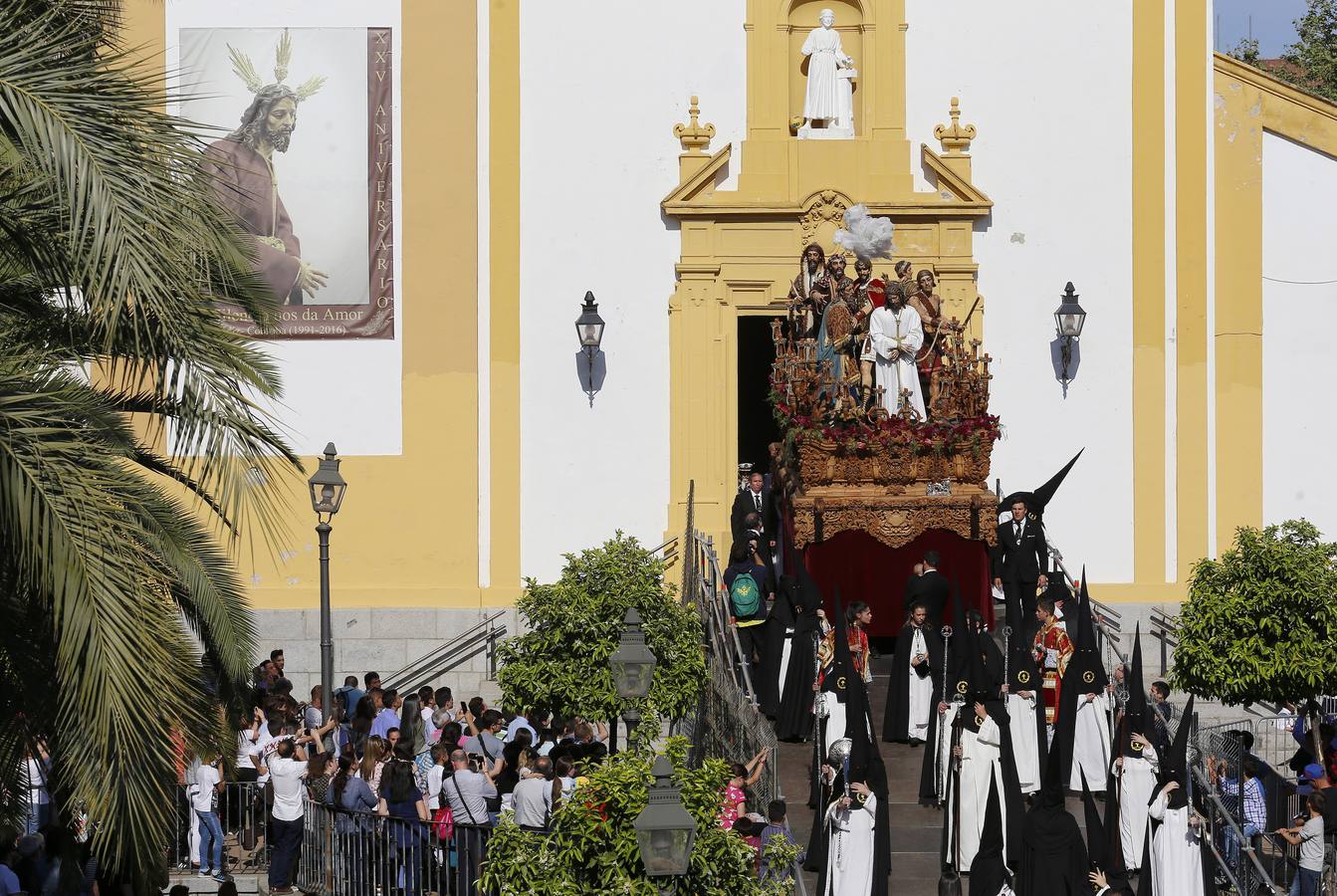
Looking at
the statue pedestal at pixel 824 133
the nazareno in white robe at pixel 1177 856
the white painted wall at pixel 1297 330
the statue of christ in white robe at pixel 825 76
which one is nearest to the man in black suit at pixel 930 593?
the nazareno in white robe at pixel 1177 856

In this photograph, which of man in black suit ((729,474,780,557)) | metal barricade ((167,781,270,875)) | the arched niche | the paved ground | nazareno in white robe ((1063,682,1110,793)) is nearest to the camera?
the paved ground

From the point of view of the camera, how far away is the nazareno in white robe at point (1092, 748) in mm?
17281

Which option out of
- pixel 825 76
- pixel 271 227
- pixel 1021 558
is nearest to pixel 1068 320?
pixel 825 76

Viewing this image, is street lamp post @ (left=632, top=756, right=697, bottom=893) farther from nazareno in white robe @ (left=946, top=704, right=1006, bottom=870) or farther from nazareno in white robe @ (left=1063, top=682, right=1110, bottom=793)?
nazareno in white robe @ (left=1063, top=682, right=1110, bottom=793)

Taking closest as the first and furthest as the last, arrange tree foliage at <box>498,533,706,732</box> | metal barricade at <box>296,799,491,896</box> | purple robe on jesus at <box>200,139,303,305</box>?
metal barricade at <box>296,799,491,896</box> < tree foliage at <box>498,533,706,732</box> < purple robe on jesus at <box>200,139,303,305</box>

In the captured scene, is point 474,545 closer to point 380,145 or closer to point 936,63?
point 380,145

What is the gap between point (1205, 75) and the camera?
77.5 feet

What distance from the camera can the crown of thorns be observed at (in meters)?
23.4

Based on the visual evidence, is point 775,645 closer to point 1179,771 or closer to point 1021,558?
point 1021,558

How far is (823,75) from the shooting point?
23.6 meters

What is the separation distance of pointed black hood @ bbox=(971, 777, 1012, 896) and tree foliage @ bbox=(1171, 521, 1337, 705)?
515 centimetres

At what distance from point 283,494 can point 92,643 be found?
1428cm

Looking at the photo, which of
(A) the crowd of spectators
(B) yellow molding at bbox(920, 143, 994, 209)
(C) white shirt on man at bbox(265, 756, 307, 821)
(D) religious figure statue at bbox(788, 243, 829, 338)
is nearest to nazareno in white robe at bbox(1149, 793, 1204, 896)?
(A) the crowd of spectators

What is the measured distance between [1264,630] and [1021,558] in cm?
222
